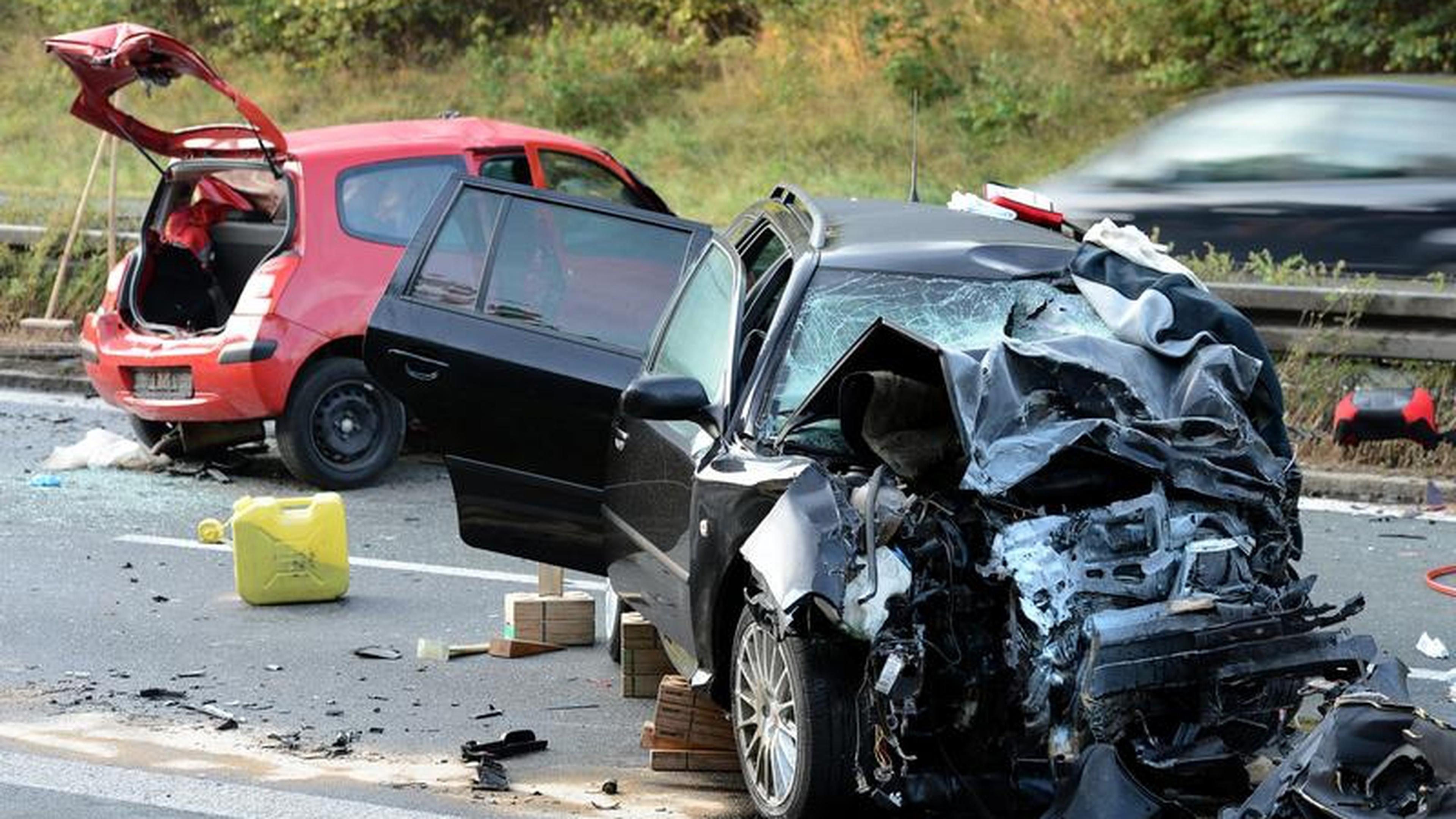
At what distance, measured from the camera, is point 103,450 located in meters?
12.3

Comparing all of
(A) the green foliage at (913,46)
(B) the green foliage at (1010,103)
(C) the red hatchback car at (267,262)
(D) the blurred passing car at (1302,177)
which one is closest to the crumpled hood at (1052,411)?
(C) the red hatchback car at (267,262)

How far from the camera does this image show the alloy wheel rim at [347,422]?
11578 mm

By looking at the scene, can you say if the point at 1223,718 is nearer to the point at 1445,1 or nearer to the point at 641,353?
the point at 641,353

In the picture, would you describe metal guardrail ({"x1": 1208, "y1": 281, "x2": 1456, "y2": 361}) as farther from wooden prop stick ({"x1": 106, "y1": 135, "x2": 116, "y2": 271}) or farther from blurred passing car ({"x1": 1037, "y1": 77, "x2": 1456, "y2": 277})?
wooden prop stick ({"x1": 106, "y1": 135, "x2": 116, "y2": 271})

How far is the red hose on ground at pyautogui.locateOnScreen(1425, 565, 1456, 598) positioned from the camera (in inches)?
360

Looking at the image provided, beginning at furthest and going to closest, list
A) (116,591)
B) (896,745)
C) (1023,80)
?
(1023,80) → (116,591) → (896,745)

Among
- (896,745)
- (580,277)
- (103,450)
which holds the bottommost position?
(103,450)

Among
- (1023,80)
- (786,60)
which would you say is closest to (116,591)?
(1023,80)

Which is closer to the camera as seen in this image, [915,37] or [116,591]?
[116,591]

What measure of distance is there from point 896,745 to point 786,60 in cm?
2180

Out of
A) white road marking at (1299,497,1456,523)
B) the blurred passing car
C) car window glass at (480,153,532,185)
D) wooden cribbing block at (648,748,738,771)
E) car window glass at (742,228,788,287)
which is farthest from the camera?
the blurred passing car

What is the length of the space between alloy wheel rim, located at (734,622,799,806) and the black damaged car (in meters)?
0.01

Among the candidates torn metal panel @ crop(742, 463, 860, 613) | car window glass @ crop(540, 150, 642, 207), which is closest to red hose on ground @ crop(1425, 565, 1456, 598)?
torn metal panel @ crop(742, 463, 860, 613)

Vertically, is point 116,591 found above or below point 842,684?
below
